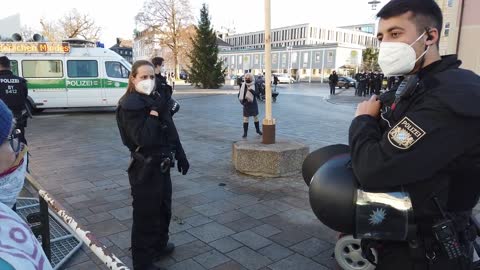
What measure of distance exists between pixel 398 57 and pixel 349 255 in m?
2.06

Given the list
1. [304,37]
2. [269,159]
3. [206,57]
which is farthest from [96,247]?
[304,37]

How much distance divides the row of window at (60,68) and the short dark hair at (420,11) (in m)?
15.0

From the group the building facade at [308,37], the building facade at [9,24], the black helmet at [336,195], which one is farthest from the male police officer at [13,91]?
the building facade at [308,37]

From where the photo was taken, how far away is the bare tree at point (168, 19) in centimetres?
4509

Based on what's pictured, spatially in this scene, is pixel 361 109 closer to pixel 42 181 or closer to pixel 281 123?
pixel 42 181

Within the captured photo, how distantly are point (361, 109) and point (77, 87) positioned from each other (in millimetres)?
15154

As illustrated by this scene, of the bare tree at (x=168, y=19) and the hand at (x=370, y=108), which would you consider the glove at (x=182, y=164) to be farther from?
the bare tree at (x=168, y=19)

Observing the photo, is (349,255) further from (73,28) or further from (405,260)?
(73,28)

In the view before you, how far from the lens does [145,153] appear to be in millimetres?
3199

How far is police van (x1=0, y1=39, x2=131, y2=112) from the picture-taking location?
14594 millimetres

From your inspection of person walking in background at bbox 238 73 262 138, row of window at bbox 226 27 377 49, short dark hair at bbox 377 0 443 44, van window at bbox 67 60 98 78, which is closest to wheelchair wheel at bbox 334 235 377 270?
short dark hair at bbox 377 0 443 44

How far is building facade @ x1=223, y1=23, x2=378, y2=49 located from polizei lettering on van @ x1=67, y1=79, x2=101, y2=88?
94363 mm

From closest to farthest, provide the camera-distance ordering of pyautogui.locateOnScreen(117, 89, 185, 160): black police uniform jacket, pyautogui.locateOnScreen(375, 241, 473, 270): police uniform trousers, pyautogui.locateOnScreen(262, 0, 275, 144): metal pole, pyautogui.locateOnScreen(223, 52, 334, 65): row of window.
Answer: pyautogui.locateOnScreen(375, 241, 473, 270): police uniform trousers, pyautogui.locateOnScreen(117, 89, 185, 160): black police uniform jacket, pyautogui.locateOnScreen(262, 0, 275, 144): metal pole, pyautogui.locateOnScreen(223, 52, 334, 65): row of window

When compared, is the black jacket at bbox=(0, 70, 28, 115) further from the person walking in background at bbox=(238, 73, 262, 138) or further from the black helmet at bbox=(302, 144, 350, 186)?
the black helmet at bbox=(302, 144, 350, 186)
